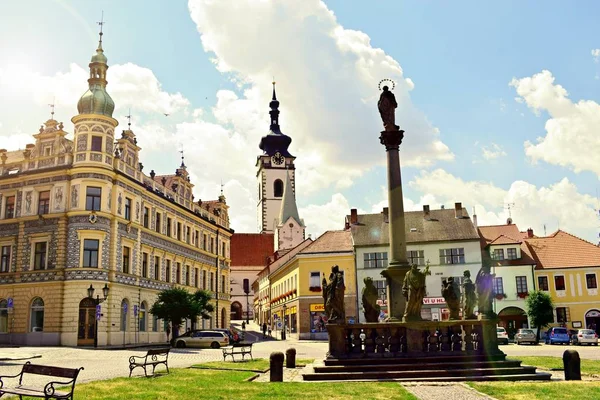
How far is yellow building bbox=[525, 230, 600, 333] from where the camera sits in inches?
2015

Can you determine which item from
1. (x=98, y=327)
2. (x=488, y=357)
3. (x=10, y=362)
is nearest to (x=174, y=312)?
(x=98, y=327)

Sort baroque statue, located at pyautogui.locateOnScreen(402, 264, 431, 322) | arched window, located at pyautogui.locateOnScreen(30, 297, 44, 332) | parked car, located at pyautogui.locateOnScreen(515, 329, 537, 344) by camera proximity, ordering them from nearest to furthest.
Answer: baroque statue, located at pyautogui.locateOnScreen(402, 264, 431, 322) < arched window, located at pyautogui.locateOnScreen(30, 297, 44, 332) < parked car, located at pyautogui.locateOnScreen(515, 329, 537, 344)

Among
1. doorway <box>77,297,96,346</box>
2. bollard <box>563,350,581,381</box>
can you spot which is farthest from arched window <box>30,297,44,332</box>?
bollard <box>563,350,581,381</box>

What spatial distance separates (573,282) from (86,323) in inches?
1565

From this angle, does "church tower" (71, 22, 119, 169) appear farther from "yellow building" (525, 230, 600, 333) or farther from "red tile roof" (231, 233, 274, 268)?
"red tile roof" (231, 233, 274, 268)

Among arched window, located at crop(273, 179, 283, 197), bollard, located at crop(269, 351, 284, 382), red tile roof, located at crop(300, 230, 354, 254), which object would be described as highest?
arched window, located at crop(273, 179, 283, 197)

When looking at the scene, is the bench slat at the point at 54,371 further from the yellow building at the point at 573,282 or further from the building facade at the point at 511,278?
the yellow building at the point at 573,282

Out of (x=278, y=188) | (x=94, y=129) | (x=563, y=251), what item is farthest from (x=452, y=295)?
(x=278, y=188)

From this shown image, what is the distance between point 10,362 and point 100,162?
17.9 metres

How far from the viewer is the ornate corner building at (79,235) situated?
37.4 meters

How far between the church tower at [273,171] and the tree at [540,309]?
59.7 meters

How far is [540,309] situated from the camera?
48.6m

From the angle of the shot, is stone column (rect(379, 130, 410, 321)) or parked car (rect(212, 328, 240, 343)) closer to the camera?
stone column (rect(379, 130, 410, 321))

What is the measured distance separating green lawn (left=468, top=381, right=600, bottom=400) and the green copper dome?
32.2m
